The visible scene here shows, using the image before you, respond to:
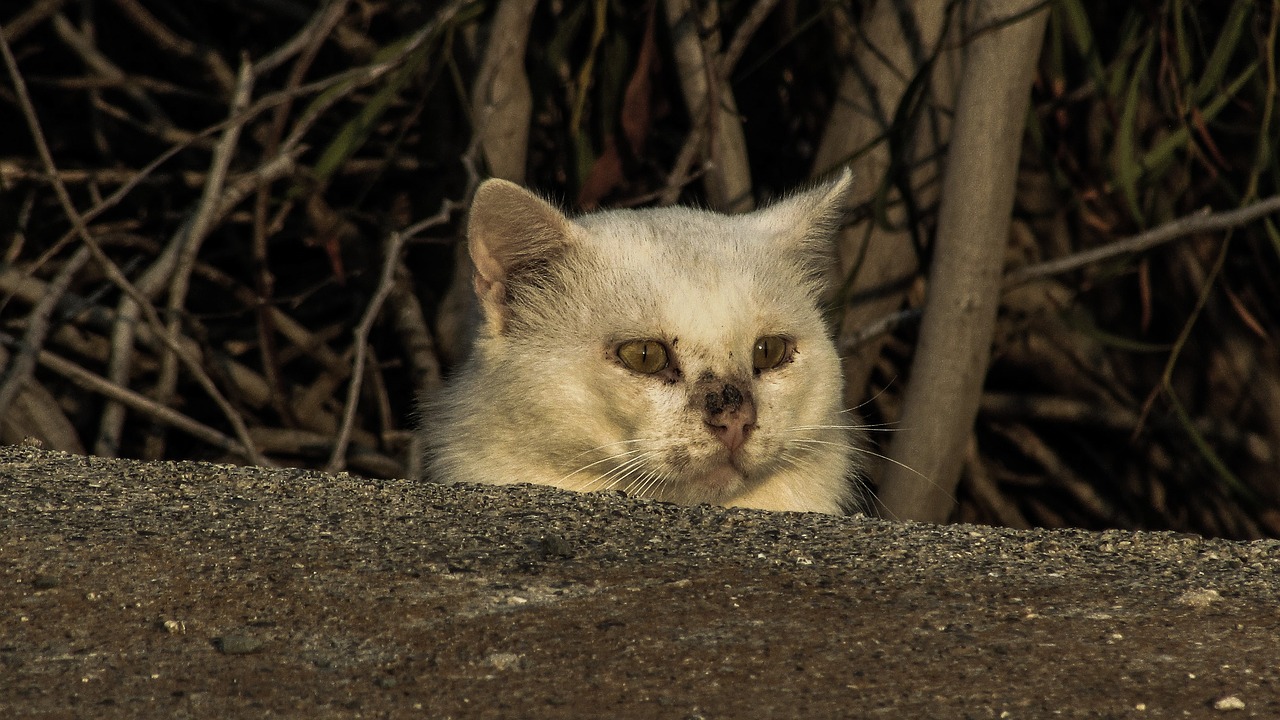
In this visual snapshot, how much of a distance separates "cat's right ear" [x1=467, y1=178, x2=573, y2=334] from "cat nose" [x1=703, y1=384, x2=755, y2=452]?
1.71 ft

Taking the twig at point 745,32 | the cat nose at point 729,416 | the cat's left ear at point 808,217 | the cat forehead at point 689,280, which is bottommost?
the cat nose at point 729,416

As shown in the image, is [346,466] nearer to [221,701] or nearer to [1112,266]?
[1112,266]

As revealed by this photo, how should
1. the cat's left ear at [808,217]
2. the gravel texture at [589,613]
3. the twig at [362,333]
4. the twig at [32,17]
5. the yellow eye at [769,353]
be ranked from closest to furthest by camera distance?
the gravel texture at [589,613] → the yellow eye at [769,353] → the cat's left ear at [808,217] → the twig at [362,333] → the twig at [32,17]

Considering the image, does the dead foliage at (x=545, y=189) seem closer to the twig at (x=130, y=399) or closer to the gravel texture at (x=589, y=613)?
the twig at (x=130, y=399)

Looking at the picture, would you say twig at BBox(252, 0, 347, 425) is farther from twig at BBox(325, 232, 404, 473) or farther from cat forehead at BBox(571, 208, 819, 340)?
cat forehead at BBox(571, 208, 819, 340)

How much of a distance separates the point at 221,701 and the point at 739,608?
603 mm

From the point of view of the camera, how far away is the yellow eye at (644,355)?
2.76 meters

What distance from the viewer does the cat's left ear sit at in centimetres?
314

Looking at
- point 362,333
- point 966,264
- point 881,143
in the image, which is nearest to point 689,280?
point 362,333

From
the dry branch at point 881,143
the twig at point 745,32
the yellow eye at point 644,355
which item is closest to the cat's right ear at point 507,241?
the yellow eye at point 644,355

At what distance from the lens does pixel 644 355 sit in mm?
2773

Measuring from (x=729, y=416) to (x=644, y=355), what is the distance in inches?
9.3

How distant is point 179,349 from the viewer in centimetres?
405

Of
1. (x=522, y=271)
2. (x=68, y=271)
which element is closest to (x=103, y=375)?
(x=68, y=271)
